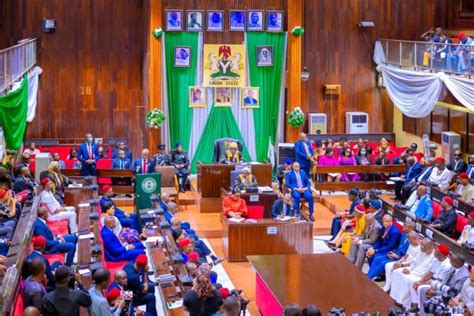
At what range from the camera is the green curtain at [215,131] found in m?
22.2

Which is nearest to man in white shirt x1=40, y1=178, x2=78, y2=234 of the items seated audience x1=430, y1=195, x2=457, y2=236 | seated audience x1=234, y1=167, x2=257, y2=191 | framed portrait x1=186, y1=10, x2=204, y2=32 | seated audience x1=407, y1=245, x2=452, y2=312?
seated audience x1=234, y1=167, x2=257, y2=191

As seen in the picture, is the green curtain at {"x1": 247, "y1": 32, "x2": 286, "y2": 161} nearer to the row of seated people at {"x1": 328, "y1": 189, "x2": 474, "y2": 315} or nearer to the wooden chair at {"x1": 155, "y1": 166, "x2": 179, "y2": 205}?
the wooden chair at {"x1": 155, "y1": 166, "x2": 179, "y2": 205}

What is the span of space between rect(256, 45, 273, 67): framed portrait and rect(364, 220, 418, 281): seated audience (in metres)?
9.68

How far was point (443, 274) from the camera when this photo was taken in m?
11.3

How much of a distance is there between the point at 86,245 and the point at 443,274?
4.78m

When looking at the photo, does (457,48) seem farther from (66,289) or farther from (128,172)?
(66,289)

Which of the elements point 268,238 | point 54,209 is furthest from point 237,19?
point 54,209

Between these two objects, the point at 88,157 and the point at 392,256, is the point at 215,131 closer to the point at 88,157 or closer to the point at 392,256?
the point at 88,157

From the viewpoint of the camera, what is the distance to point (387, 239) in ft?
44.4

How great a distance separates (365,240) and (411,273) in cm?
193

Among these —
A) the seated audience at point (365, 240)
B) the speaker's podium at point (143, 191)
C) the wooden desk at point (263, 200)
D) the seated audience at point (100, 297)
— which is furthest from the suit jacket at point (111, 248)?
the speaker's podium at point (143, 191)

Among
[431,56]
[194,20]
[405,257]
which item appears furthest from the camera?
[194,20]

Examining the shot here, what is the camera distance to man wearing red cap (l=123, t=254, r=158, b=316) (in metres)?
10.4

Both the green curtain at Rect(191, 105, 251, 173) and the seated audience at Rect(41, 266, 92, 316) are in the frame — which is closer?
the seated audience at Rect(41, 266, 92, 316)
